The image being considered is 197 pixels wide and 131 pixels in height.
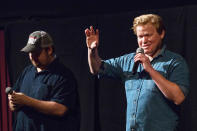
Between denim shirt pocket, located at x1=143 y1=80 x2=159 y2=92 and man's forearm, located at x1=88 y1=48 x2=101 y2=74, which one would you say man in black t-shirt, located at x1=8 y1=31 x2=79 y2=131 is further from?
denim shirt pocket, located at x1=143 y1=80 x2=159 y2=92

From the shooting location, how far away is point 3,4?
397 cm

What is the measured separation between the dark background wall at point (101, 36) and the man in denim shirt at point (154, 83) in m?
0.94

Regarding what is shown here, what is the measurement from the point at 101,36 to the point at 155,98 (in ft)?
5.11

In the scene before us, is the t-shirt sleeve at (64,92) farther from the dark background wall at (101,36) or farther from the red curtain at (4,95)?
the red curtain at (4,95)

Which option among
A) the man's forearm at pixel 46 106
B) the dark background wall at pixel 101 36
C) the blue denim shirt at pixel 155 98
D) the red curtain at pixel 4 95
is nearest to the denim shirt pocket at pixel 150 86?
the blue denim shirt at pixel 155 98

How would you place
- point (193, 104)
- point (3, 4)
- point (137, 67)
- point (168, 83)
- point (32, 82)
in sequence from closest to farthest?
1. point (168, 83)
2. point (137, 67)
3. point (32, 82)
4. point (193, 104)
5. point (3, 4)

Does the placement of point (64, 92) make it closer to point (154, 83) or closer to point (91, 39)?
point (91, 39)

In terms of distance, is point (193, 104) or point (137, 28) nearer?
point (137, 28)

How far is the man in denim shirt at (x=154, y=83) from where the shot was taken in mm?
1894

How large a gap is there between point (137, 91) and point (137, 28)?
13.9 inches

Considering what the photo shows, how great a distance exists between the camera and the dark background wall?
2947mm

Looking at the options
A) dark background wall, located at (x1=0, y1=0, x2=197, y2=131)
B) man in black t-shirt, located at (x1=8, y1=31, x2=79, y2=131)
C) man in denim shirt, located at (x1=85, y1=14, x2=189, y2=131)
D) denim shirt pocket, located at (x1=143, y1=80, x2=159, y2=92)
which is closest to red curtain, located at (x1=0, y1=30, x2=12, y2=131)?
dark background wall, located at (x1=0, y1=0, x2=197, y2=131)

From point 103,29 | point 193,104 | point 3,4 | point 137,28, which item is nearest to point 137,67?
point 137,28

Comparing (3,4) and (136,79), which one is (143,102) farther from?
(3,4)
